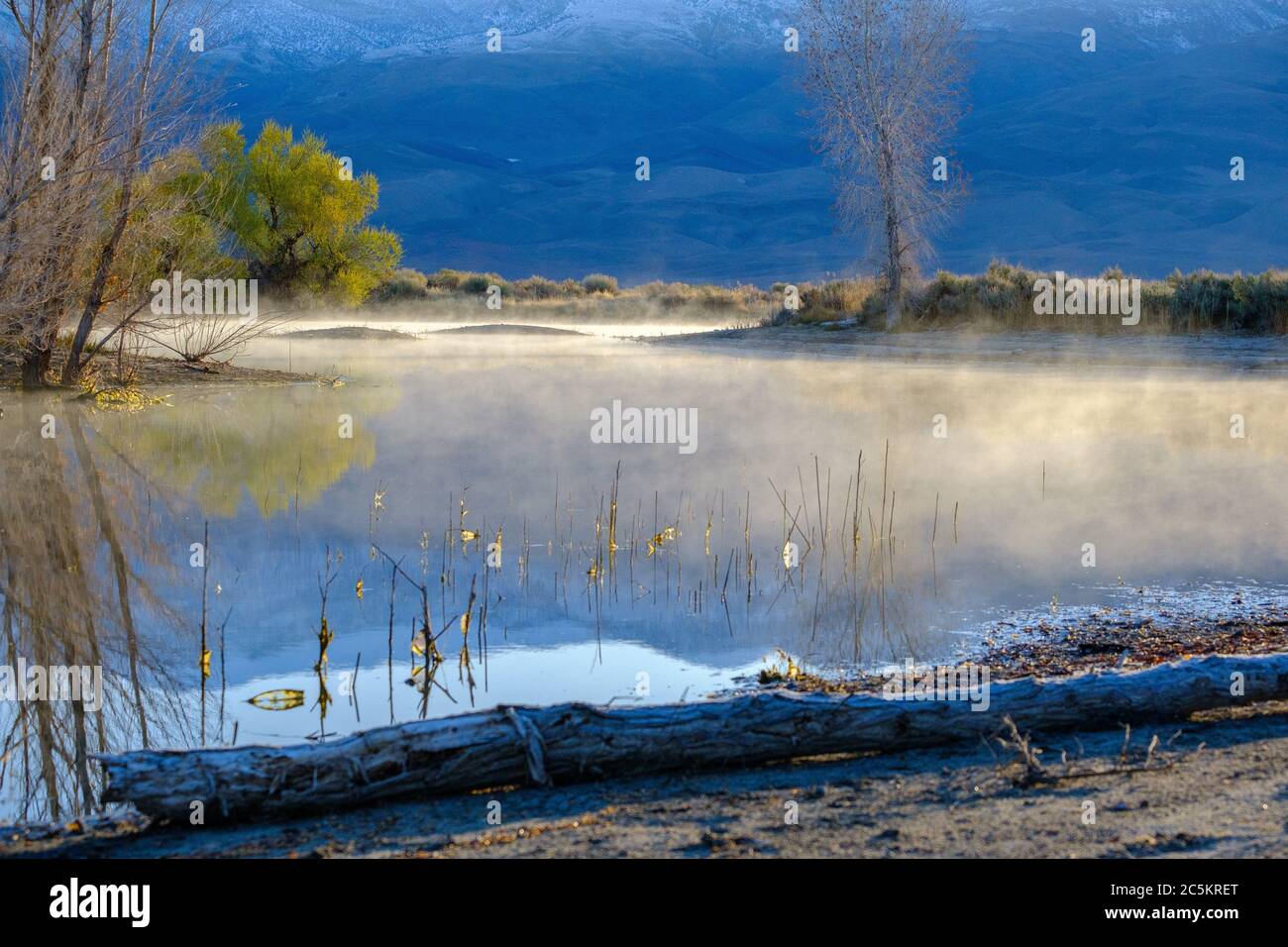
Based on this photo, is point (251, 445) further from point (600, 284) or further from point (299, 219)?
point (600, 284)

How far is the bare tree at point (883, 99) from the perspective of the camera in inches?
1121

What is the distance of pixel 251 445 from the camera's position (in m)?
14.4

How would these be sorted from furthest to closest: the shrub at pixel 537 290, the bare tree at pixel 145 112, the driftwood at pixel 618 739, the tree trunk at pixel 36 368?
1. the shrub at pixel 537 290
2. the tree trunk at pixel 36 368
3. the bare tree at pixel 145 112
4. the driftwood at pixel 618 739

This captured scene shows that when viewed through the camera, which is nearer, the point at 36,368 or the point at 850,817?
the point at 850,817

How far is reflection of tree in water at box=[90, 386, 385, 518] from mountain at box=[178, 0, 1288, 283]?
251 ft

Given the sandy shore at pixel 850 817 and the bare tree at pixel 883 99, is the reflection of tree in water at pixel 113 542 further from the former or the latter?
the bare tree at pixel 883 99

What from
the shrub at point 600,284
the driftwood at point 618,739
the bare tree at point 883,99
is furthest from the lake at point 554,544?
the shrub at point 600,284

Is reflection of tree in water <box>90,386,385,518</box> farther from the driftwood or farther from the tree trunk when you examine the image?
the driftwood

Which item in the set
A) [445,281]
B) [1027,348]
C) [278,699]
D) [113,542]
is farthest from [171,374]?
[445,281]

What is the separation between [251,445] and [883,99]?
18.4 m

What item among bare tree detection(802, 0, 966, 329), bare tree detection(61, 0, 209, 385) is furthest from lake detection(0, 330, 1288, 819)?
bare tree detection(802, 0, 966, 329)

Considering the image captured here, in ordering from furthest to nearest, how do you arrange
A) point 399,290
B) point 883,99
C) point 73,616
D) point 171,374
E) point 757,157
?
point 757,157
point 399,290
point 883,99
point 171,374
point 73,616

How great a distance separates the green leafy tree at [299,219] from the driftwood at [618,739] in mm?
31968
